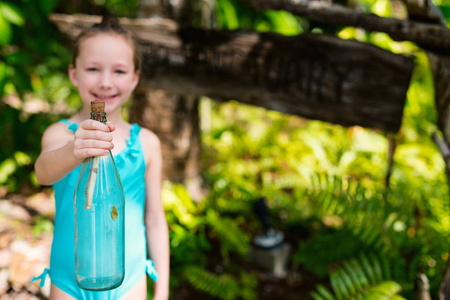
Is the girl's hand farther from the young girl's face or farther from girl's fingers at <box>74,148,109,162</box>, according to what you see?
the young girl's face

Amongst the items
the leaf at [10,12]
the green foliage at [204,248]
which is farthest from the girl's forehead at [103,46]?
the green foliage at [204,248]

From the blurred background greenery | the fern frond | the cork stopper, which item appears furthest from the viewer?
the fern frond

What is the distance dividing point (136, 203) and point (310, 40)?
4.65 feet

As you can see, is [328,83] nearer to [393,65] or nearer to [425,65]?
[393,65]

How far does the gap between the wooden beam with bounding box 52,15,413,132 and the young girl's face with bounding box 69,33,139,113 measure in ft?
3.73

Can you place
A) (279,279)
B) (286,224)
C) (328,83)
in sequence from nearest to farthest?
(328,83)
(279,279)
(286,224)

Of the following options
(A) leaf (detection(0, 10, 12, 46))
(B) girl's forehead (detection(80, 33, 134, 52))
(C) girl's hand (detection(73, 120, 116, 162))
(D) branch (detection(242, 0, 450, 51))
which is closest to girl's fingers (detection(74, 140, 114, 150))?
(C) girl's hand (detection(73, 120, 116, 162))

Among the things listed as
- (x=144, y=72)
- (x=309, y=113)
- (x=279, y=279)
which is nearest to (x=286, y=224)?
(x=279, y=279)

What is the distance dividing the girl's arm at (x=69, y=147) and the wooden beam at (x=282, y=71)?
1287mm

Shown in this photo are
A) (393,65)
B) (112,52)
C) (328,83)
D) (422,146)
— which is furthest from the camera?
(422,146)

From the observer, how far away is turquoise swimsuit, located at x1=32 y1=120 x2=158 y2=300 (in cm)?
140

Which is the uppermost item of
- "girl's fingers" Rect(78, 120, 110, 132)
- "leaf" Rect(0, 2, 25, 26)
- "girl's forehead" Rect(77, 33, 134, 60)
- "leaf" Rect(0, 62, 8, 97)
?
"girl's forehead" Rect(77, 33, 134, 60)

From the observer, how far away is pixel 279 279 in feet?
10.7

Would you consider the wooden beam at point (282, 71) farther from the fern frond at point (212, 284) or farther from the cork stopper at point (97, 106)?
the cork stopper at point (97, 106)
